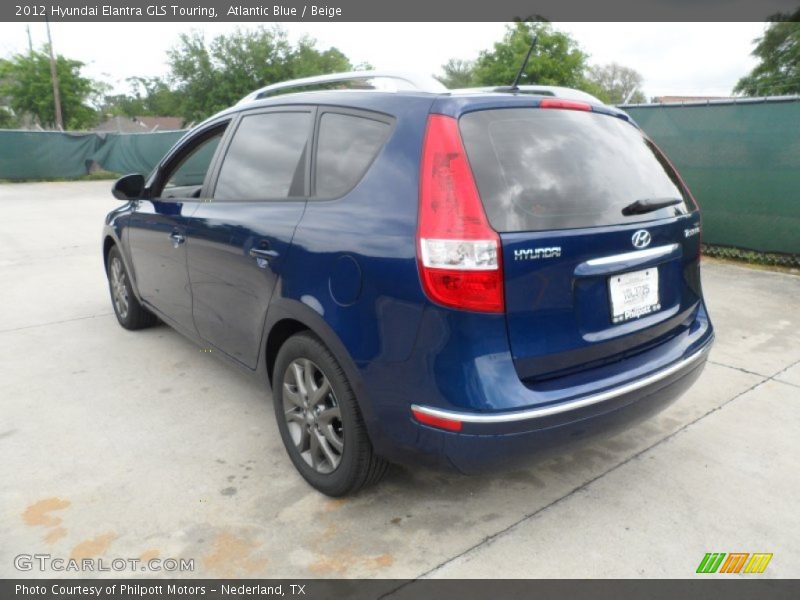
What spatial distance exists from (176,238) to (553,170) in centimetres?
237

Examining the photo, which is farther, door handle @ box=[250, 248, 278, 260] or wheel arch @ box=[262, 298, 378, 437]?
door handle @ box=[250, 248, 278, 260]

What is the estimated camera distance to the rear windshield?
2.21m

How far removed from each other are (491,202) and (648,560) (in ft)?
4.74

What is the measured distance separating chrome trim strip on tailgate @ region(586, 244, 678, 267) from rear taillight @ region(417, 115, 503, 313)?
0.43 metres

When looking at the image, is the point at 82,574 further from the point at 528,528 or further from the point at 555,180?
the point at 555,180

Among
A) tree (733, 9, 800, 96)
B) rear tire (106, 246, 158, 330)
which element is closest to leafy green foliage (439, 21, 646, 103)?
tree (733, 9, 800, 96)

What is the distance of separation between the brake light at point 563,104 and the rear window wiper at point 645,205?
1.48ft

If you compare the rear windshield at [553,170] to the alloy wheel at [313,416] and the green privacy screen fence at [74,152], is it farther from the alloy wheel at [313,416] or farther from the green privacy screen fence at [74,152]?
the green privacy screen fence at [74,152]

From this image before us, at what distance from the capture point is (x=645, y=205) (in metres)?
2.54

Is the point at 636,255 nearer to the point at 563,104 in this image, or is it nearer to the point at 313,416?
the point at 563,104

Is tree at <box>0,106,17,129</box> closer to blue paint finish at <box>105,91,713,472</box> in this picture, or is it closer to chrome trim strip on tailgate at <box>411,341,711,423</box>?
blue paint finish at <box>105,91,713,472</box>

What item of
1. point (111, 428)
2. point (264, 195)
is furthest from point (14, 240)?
point (264, 195)

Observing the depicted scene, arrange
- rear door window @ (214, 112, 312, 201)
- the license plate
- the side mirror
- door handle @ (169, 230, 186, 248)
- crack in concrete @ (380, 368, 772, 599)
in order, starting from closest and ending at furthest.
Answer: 1. crack in concrete @ (380, 368, 772, 599)
2. the license plate
3. rear door window @ (214, 112, 312, 201)
4. door handle @ (169, 230, 186, 248)
5. the side mirror

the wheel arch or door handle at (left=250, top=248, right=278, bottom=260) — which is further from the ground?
door handle at (left=250, top=248, right=278, bottom=260)
